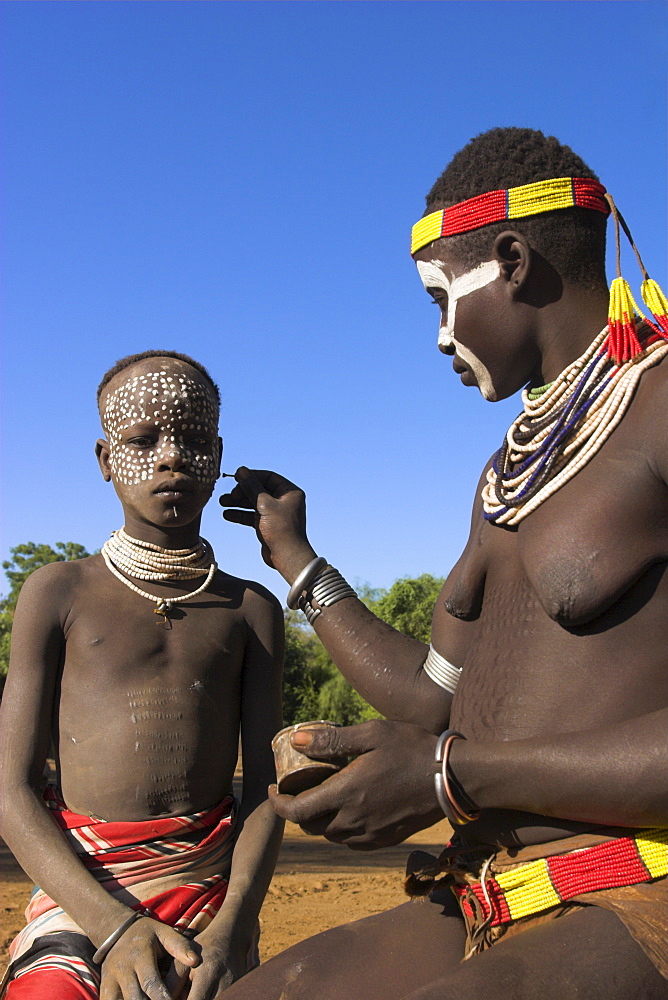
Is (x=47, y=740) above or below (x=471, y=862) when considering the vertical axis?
above

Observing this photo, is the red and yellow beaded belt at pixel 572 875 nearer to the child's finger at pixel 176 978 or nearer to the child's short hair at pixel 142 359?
the child's finger at pixel 176 978

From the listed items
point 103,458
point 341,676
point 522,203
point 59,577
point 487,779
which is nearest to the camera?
point 487,779

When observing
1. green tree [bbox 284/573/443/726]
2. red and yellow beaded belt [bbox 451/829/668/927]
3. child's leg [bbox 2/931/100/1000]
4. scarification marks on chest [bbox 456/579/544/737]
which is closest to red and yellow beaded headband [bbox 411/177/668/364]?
scarification marks on chest [bbox 456/579/544/737]

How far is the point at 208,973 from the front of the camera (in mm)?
2619

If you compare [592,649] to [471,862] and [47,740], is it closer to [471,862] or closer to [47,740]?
[471,862]

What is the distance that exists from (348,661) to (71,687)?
1001mm

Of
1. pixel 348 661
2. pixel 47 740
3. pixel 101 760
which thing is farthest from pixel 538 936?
pixel 47 740

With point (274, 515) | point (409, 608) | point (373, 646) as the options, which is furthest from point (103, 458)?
point (409, 608)

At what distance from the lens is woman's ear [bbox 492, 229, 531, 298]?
2.50m

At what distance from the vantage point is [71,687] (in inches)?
125

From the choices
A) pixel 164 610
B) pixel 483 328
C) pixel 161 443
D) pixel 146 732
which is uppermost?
pixel 161 443

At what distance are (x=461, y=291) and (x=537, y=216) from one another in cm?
28

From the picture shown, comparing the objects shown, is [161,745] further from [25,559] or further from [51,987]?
→ [25,559]

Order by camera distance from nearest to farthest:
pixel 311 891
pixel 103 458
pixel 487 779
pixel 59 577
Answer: pixel 487 779, pixel 59 577, pixel 103 458, pixel 311 891
